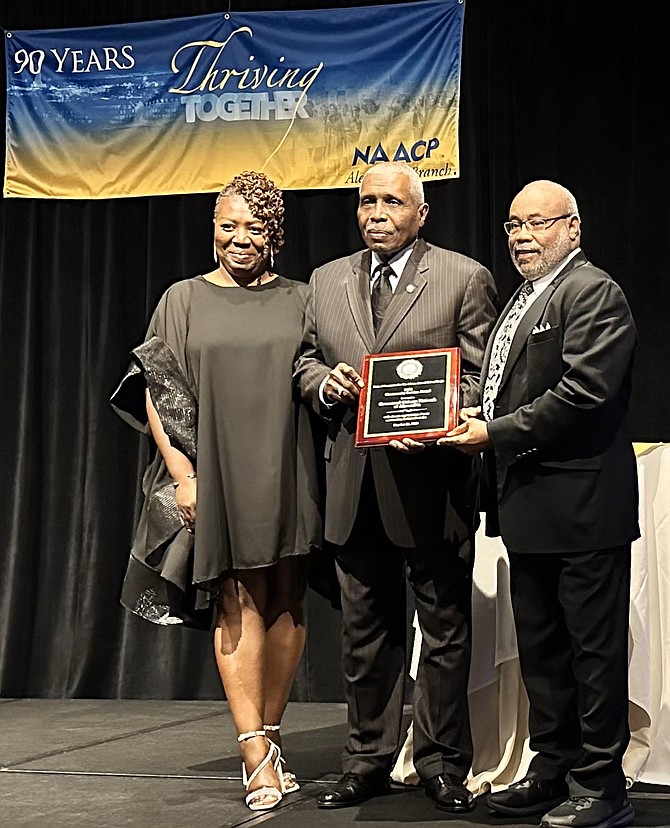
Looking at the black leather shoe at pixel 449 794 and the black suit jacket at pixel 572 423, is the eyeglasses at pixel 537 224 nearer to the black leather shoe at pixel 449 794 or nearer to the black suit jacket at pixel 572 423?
the black suit jacket at pixel 572 423

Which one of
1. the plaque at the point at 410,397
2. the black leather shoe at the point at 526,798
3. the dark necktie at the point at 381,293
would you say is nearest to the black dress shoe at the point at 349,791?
the black leather shoe at the point at 526,798

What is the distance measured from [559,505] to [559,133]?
255cm

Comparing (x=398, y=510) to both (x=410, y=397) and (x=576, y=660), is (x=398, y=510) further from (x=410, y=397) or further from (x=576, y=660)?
(x=576, y=660)

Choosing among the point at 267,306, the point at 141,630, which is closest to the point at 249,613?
the point at 267,306

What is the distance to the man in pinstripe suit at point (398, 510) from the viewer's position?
3186mm

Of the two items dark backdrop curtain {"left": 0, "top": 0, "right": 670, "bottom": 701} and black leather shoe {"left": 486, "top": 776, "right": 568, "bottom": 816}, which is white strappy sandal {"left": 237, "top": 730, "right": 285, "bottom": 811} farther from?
dark backdrop curtain {"left": 0, "top": 0, "right": 670, "bottom": 701}

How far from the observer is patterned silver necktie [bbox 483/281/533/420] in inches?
122

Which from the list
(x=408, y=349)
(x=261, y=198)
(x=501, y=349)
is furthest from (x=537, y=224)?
(x=261, y=198)

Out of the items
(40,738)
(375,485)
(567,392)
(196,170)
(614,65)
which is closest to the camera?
(567,392)

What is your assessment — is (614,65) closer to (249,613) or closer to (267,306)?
(267,306)

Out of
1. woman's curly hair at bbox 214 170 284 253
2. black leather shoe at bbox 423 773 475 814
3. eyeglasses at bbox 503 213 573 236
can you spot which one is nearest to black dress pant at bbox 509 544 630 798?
black leather shoe at bbox 423 773 475 814

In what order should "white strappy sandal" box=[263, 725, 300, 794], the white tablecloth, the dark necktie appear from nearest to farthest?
1. the dark necktie
2. "white strappy sandal" box=[263, 725, 300, 794]
3. the white tablecloth

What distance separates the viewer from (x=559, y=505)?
296 centimetres

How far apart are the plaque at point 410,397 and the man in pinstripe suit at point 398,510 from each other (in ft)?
0.22
